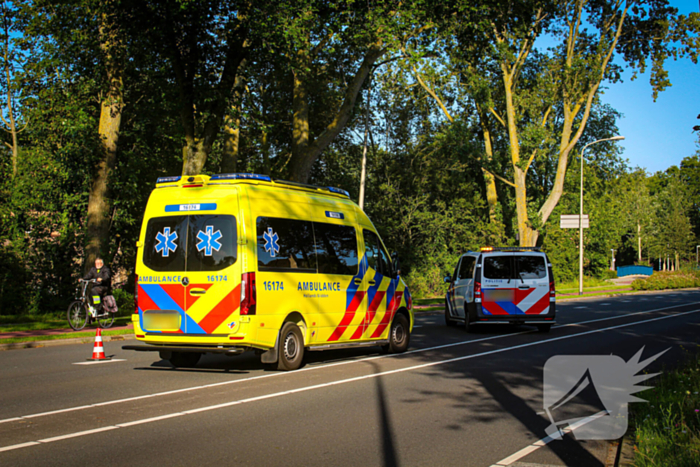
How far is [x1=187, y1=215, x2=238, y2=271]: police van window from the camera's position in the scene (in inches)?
366

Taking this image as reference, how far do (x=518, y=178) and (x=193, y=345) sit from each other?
3166cm

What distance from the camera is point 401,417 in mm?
6859

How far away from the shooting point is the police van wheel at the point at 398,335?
A: 40.6 ft

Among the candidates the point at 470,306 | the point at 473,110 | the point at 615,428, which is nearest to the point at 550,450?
the point at 615,428

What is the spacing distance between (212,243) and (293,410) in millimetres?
3165

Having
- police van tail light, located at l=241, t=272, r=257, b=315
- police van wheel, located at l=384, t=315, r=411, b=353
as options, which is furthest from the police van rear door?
police van tail light, located at l=241, t=272, r=257, b=315

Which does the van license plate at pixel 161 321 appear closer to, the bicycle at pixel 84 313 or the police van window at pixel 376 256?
the police van window at pixel 376 256

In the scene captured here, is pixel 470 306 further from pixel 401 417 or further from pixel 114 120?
pixel 114 120

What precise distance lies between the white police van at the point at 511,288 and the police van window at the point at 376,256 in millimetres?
4378

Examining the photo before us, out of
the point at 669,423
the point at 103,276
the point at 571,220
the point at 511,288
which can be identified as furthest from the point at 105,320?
the point at 571,220

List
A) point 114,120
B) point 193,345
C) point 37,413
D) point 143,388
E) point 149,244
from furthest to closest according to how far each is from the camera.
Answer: point 114,120 → point 149,244 → point 193,345 → point 143,388 → point 37,413

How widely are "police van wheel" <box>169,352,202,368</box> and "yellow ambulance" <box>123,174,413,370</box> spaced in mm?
16

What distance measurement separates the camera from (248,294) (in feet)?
29.9

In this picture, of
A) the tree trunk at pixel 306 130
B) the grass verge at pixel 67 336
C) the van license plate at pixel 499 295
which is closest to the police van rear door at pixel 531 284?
the van license plate at pixel 499 295
